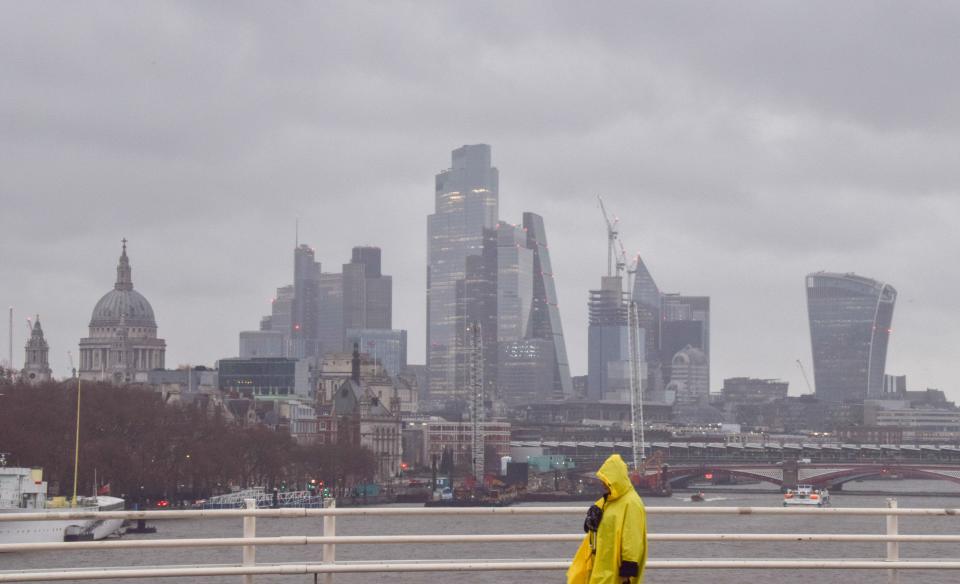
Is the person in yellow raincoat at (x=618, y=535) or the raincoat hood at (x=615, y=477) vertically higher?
the raincoat hood at (x=615, y=477)

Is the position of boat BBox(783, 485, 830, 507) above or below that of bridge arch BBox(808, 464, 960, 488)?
below

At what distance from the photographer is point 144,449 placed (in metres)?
139

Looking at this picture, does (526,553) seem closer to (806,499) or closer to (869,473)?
(806,499)

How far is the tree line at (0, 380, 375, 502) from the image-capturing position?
125938 millimetres

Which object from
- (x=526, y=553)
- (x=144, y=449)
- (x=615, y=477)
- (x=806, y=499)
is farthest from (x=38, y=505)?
(x=615, y=477)

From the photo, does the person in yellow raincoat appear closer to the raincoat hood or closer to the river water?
the raincoat hood

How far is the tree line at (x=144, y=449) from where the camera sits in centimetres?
12594

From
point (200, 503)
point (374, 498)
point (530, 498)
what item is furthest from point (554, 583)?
point (530, 498)

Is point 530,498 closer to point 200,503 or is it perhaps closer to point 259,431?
point 259,431

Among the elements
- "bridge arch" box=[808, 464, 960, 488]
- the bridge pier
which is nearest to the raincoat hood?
"bridge arch" box=[808, 464, 960, 488]

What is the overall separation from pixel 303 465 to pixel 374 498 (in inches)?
299

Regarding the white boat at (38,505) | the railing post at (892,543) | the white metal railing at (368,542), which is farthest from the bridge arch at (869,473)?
the white metal railing at (368,542)

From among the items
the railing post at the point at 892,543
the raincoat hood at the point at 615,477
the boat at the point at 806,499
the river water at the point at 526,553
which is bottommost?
the boat at the point at 806,499

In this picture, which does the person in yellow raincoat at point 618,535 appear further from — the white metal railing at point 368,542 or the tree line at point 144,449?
the tree line at point 144,449
